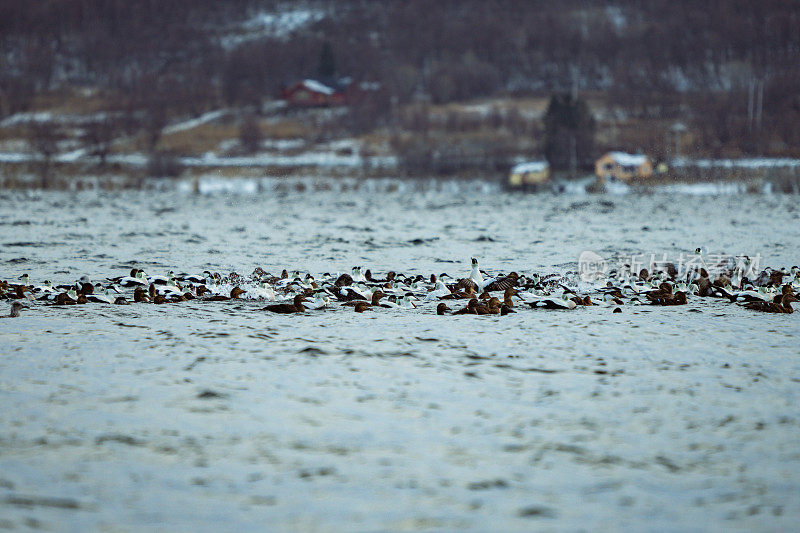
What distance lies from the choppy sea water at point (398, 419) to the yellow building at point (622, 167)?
3115 inches

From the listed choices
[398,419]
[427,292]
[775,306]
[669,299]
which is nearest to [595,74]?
[427,292]

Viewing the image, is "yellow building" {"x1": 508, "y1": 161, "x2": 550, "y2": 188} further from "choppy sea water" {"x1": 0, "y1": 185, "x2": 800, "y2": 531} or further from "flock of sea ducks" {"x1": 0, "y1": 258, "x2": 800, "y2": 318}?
"choppy sea water" {"x1": 0, "y1": 185, "x2": 800, "y2": 531}

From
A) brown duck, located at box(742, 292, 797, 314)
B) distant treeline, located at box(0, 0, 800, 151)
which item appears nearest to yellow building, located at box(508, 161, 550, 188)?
distant treeline, located at box(0, 0, 800, 151)

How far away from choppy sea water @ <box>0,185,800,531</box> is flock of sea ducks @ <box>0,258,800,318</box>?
0.59 m

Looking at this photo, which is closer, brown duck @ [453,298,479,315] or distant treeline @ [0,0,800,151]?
brown duck @ [453,298,479,315]

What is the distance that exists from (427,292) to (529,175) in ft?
255

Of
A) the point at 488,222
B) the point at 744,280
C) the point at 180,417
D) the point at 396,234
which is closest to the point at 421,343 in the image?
the point at 180,417

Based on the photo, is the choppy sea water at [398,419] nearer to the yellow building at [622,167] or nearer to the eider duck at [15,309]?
the eider duck at [15,309]

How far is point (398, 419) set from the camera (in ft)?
26.7

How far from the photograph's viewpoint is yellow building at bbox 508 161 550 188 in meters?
90.0

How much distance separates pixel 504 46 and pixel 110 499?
198m

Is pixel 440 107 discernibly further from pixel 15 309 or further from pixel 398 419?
pixel 398 419

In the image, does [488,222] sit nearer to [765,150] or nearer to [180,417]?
[180,417]

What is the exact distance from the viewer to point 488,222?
43.4 m
